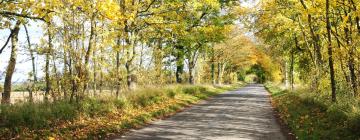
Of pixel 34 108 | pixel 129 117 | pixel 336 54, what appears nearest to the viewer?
pixel 34 108

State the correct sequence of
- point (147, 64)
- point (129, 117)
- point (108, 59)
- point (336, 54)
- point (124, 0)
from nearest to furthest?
point (336, 54) < point (129, 117) < point (108, 59) < point (124, 0) < point (147, 64)

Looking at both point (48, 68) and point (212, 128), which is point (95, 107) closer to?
point (48, 68)

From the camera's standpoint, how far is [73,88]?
1467cm

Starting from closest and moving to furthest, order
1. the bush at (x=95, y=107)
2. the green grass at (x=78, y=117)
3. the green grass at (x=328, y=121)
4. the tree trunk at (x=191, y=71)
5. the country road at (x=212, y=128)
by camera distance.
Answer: the green grass at (x=78, y=117), the green grass at (x=328, y=121), the country road at (x=212, y=128), the bush at (x=95, y=107), the tree trunk at (x=191, y=71)

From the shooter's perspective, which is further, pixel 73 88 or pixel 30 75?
pixel 30 75

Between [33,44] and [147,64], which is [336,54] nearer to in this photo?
[33,44]

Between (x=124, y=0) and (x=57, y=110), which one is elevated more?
(x=124, y=0)

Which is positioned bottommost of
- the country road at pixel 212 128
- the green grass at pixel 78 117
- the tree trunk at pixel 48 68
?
the country road at pixel 212 128

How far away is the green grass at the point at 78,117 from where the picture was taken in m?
11.3

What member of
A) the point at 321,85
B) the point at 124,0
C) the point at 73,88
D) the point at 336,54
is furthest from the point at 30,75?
the point at 321,85

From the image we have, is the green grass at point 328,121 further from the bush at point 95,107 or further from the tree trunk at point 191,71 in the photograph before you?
the tree trunk at point 191,71

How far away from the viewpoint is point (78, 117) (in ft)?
44.1

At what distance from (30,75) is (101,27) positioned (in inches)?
146

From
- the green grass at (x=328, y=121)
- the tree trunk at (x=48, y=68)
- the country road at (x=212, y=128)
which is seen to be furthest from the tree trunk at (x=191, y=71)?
the tree trunk at (x=48, y=68)
